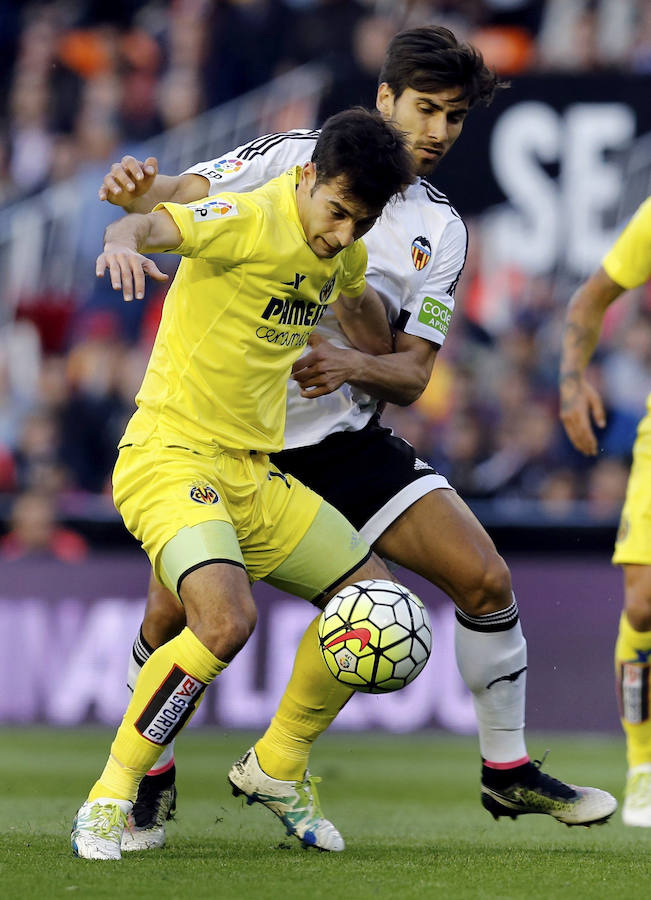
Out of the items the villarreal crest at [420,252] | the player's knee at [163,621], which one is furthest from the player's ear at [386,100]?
the player's knee at [163,621]

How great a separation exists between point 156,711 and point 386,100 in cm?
244

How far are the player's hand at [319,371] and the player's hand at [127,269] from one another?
88cm

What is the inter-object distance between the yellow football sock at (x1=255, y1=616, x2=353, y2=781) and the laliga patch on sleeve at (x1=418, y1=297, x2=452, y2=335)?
3.96 ft

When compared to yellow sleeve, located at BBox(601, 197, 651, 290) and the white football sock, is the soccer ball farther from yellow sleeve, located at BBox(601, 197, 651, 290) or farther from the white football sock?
yellow sleeve, located at BBox(601, 197, 651, 290)

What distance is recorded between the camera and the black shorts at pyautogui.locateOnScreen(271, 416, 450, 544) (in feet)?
17.2

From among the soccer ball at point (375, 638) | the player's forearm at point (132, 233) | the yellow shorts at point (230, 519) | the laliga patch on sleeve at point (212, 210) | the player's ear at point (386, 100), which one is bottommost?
the soccer ball at point (375, 638)

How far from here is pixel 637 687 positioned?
6.10m

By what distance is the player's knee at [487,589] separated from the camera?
5070 millimetres

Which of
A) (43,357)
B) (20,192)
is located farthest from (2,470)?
(20,192)

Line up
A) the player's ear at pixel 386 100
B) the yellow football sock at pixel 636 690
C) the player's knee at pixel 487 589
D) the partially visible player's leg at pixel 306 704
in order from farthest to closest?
the yellow football sock at pixel 636 690, the player's ear at pixel 386 100, the player's knee at pixel 487 589, the partially visible player's leg at pixel 306 704

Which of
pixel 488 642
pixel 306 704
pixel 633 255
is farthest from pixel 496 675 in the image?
pixel 633 255

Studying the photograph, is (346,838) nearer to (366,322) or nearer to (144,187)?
(366,322)

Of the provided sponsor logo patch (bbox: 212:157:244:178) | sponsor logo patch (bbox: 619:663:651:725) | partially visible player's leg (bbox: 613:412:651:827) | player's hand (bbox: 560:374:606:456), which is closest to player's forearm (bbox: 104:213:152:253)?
sponsor logo patch (bbox: 212:157:244:178)

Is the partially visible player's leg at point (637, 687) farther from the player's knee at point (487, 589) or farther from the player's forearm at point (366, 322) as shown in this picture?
the player's forearm at point (366, 322)
